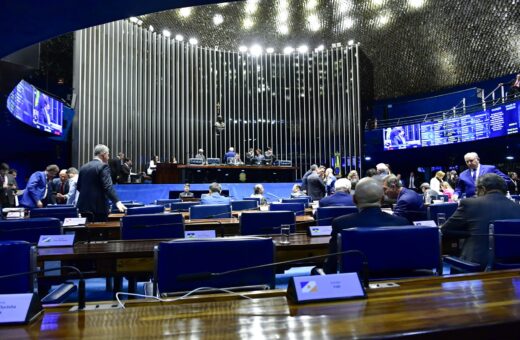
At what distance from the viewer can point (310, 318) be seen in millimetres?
986

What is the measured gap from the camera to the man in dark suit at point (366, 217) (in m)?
2.27

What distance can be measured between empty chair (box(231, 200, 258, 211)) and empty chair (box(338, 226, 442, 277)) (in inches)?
155

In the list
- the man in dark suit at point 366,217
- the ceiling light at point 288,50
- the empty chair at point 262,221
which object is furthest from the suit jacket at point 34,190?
the ceiling light at point 288,50

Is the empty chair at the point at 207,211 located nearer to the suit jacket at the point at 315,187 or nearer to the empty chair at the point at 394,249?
the empty chair at the point at 394,249

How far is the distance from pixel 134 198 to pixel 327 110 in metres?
10.6

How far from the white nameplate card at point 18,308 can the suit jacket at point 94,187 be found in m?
3.60

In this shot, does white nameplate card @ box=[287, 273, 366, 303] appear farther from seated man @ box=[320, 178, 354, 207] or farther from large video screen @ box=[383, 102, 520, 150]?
large video screen @ box=[383, 102, 520, 150]

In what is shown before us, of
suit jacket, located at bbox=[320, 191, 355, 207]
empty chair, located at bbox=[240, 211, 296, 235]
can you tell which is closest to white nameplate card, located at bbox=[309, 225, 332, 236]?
empty chair, located at bbox=[240, 211, 296, 235]

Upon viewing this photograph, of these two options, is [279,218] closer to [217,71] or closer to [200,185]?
[200,185]

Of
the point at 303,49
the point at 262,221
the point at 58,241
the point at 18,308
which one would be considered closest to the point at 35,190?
the point at 58,241

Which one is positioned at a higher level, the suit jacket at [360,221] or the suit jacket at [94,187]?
the suit jacket at [94,187]

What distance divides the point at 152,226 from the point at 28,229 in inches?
34.1

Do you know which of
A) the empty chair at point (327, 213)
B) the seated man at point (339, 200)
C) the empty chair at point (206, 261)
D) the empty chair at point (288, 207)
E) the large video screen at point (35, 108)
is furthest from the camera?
the large video screen at point (35, 108)

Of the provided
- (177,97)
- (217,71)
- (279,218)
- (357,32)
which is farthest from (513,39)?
(279,218)
